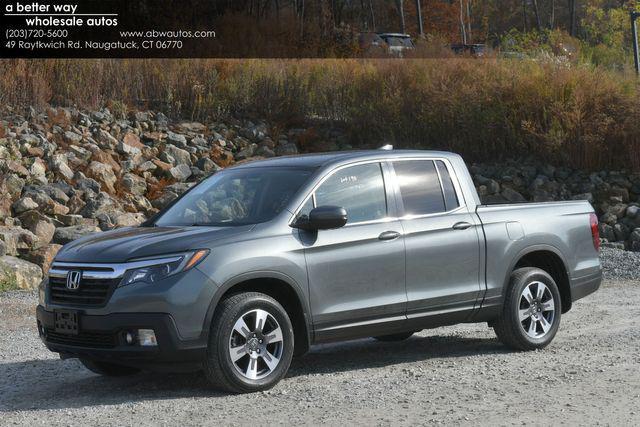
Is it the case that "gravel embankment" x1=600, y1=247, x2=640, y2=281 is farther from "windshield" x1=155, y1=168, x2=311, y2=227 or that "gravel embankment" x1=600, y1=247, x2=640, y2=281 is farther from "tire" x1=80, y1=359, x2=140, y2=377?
"tire" x1=80, y1=359, x2=140, y2=377

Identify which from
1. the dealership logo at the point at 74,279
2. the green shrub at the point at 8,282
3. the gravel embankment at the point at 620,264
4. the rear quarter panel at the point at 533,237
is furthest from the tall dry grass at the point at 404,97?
the dealership logo at the point at 74,279

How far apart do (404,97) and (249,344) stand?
59.5 ft

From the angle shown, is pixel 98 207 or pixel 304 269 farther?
pixel 98 207

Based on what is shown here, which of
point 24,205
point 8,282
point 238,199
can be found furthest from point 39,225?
point 238,199

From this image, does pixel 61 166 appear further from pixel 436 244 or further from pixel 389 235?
pixel 389 235

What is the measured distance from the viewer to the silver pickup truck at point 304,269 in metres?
7.25

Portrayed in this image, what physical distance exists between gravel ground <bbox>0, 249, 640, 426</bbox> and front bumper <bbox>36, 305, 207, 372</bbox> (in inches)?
11.2

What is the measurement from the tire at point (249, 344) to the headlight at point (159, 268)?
0.41 m

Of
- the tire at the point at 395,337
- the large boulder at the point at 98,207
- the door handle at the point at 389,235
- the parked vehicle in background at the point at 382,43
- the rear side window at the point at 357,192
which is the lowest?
the tire at the point at 395,337

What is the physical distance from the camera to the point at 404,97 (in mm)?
25062

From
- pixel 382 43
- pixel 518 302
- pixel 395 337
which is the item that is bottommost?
pixel 395 337

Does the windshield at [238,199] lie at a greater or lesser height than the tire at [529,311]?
greater

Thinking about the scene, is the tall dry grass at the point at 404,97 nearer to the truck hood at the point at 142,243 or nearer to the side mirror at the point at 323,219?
the truck hood at the point at 142,243

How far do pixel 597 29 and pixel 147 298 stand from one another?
164ft
